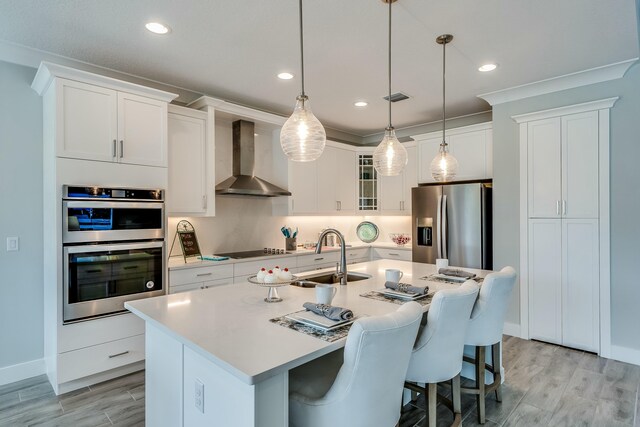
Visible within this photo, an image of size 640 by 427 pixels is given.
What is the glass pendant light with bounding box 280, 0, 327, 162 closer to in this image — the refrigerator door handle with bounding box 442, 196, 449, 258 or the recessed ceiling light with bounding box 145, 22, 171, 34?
the recessed ceiling light with bounding box 145, 22, 171, 34

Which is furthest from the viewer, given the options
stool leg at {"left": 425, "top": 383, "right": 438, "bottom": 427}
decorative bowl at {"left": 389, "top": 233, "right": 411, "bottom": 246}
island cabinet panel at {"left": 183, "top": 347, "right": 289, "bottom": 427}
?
decorative bowl at {"left": 389, "top": 233, "right": 411, "bottom": 246}

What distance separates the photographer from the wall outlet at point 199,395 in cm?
144

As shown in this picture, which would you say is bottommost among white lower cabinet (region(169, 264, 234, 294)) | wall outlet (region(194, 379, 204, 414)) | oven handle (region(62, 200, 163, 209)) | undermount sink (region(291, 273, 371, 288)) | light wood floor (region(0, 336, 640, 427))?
light wood floor (region(0, 336, 640, 427))

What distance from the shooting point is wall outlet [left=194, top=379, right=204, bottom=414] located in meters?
1.44

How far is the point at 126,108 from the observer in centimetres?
296

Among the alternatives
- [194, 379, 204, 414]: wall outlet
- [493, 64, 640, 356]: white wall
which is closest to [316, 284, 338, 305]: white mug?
[194, 379, 204, 414]: wall outlet

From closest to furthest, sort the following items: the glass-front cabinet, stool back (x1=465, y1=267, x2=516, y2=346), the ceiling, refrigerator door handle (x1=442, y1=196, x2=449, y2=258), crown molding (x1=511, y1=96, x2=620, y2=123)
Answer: stool back (x1=465, y1=267, x2=516, y2=346), the ceiling, crown molding (x1=511, y1=96, x2=620, y2=123), refrigerator door handle (x1=442, y1=196, x2=449, y2=258), the glass-front cabinet

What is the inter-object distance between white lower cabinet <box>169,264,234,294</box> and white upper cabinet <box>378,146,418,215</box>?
2713mm

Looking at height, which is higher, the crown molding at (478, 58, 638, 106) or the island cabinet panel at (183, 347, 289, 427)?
the crown molding at (478, 58, 638, 106)

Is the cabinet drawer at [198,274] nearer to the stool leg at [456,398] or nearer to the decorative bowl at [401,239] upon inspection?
the stool leg at [456,398]

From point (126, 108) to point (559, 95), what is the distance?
4.09 m

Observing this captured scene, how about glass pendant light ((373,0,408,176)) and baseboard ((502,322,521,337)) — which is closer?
glass pendant light ((373,0,408,176))

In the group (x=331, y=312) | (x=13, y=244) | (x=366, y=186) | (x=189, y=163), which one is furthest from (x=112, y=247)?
(x=366, y=186)

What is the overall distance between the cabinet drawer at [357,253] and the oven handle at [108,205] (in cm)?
271
